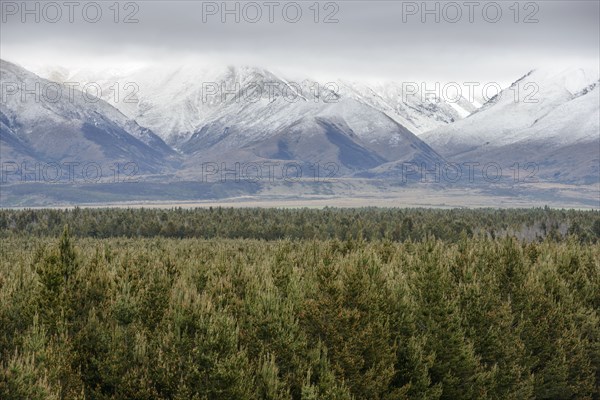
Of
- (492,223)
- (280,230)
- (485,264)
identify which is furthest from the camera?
(492,223)

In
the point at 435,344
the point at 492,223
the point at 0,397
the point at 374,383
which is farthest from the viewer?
the point at 492,223

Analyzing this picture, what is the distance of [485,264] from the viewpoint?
166 ft

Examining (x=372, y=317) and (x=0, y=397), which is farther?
(x=372, y=317)

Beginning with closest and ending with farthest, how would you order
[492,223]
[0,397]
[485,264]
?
[0,397] < [485,264] < [492,223]

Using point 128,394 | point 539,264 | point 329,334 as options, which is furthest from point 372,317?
point 539,264

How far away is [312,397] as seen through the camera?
30.7 metres

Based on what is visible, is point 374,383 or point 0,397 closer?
point 0,397

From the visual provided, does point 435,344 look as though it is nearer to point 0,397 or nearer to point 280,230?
point 0,397

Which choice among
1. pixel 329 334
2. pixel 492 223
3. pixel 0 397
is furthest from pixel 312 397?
pixel 492 223

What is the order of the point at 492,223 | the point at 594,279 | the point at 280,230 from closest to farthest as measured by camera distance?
the point at 594,279, the point at 280,230, the point at 492,223

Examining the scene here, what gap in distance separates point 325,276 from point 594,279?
2697cm

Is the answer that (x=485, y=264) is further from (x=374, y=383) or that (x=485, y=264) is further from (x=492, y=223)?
(x=492, y=223)

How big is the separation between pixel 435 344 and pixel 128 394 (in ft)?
59.0

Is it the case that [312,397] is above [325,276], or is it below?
below
